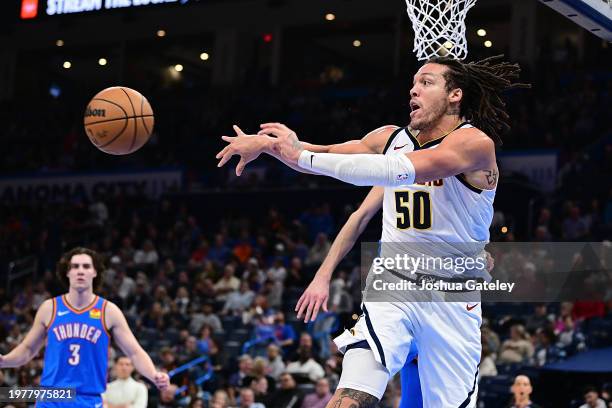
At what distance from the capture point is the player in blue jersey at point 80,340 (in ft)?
23.3

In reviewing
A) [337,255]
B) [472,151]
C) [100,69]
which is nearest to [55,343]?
[337,255]

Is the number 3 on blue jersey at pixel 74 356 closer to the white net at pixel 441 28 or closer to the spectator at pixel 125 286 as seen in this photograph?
the white net at pixel 441 28

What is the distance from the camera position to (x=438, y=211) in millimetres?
5012

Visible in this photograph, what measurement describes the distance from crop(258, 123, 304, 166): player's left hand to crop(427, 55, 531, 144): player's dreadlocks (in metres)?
0.98

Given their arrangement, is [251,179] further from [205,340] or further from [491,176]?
[491,176]

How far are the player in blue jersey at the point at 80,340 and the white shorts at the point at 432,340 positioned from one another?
105 inches

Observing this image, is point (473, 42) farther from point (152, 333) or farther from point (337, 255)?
point (337, 255)

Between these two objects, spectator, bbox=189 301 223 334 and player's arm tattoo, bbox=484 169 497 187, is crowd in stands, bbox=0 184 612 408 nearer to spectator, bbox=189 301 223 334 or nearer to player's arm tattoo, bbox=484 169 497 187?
spectator, bbox=189 301 223 334

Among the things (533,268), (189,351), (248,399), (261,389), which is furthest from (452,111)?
(189,351)

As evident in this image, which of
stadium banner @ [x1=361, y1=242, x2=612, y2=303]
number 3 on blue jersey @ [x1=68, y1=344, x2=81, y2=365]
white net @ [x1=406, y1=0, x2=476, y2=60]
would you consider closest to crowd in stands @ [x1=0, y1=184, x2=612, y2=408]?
stadium banner @ [x1=361, y1=242, x2=612, y2=303]

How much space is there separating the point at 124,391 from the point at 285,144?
669 cm

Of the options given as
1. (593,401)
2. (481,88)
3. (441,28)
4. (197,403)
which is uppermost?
(441,28)

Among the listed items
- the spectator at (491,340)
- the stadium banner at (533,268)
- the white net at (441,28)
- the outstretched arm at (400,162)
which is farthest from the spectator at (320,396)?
the outstretched arm at (400,162)

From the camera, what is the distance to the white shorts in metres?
4.80
